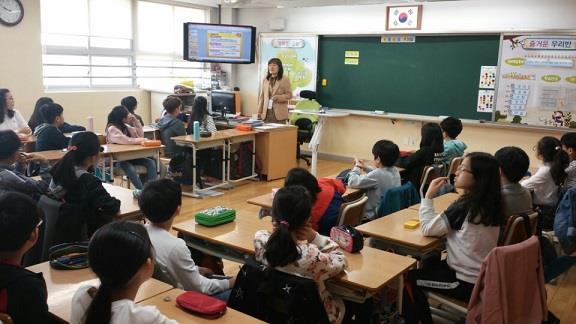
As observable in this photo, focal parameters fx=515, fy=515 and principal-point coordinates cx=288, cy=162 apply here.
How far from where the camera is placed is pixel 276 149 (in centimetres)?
709

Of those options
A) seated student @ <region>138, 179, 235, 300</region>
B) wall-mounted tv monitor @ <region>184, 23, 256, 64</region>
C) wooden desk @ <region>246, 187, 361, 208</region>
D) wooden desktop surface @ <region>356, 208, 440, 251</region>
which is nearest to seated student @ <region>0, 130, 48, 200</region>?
seated student @ <region>138, 179, 235, 300</region>

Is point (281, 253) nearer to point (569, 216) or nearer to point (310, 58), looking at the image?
point (569, 216)

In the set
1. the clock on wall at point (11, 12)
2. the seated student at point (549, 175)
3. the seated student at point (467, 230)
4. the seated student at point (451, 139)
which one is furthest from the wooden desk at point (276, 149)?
the seated student at point (467, 230)

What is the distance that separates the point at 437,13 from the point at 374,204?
170 inches

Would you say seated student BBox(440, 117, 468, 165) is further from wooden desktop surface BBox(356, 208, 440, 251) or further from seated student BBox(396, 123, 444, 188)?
wooden desktop surface BBox(356, 208, 440, 251)

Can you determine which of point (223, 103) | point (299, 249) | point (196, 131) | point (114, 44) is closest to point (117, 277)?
point (299, 249)

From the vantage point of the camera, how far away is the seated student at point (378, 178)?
3.82 m

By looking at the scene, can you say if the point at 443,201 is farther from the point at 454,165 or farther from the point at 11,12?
the point at 11,12

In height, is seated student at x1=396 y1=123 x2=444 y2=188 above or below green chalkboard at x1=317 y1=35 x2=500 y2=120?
below

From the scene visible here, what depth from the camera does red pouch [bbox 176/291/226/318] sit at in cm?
181

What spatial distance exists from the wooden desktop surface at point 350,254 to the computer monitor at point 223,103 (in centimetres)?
439

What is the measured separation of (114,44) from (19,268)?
23.5ft

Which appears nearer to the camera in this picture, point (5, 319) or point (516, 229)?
point (5, 319)

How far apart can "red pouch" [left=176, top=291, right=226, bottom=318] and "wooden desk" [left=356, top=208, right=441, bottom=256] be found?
1196 mm
